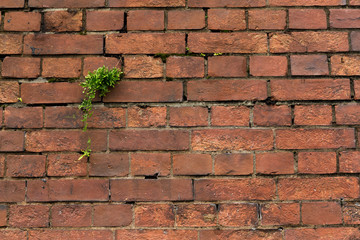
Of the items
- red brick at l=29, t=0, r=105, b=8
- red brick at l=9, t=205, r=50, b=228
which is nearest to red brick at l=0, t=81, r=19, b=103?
red brick at l=29, t=0, r=105, b=8

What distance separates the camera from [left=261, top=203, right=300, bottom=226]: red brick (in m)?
1.32

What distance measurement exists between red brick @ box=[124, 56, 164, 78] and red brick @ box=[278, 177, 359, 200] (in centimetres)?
72

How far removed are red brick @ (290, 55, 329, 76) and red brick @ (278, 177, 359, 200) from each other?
0.47 meters

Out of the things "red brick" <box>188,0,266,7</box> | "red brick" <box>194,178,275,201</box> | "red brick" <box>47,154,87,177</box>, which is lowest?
"red brick" <box>194,178,275,201</box>

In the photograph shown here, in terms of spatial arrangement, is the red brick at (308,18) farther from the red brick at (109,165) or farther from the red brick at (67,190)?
the red brick at (67,190)

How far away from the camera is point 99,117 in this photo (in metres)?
1.36

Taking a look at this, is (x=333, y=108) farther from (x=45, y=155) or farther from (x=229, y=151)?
(x=45, y=155)

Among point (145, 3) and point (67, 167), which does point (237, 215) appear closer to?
point (67, 167)

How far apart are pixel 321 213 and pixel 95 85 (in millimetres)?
1113

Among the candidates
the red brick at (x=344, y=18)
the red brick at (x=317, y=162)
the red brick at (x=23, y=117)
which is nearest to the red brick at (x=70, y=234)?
the red brick at (x=23, y=117)

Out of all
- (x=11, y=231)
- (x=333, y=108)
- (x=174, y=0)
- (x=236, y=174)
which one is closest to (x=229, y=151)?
(x=236, y=174)

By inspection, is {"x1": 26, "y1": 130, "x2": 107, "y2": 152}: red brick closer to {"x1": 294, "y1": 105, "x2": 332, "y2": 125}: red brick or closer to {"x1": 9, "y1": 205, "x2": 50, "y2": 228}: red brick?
{"x1": 9, "y1": 205, "x2": 50, "y2": 228}: red brick

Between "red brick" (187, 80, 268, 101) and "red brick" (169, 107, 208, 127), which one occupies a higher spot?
"red brick" (187, 80, 268, 101)

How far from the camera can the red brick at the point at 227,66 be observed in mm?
1377
